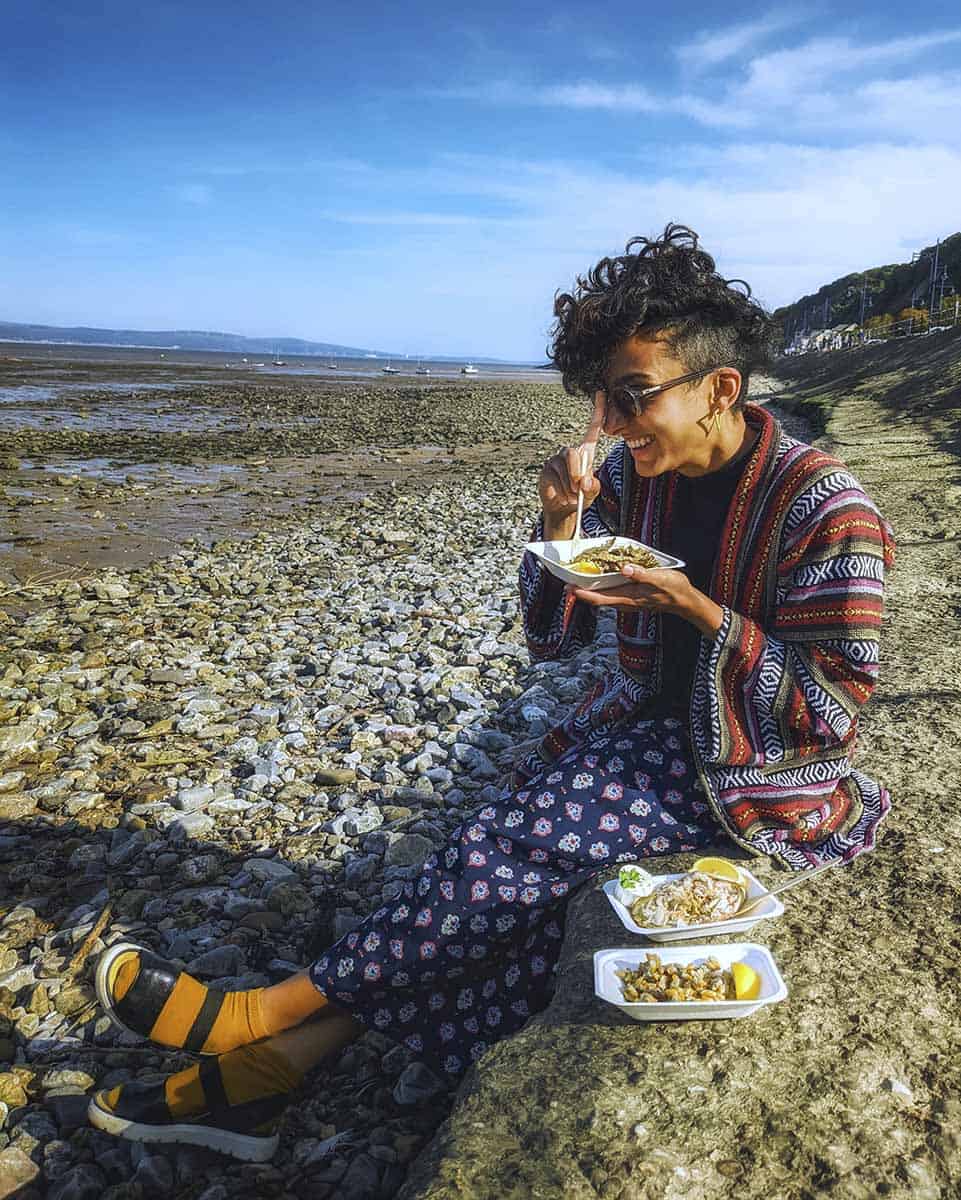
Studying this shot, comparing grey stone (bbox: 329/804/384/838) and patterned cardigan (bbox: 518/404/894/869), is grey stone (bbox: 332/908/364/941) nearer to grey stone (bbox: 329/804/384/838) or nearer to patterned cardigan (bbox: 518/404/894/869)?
grey stone (bbox: 329/804/384/838)

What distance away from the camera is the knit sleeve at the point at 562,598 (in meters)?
3.50

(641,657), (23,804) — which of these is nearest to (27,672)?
(23,804)

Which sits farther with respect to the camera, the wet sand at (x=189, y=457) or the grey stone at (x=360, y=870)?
the wet sand at (x=189, y=457)

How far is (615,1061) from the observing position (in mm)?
2189

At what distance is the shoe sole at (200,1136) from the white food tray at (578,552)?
1928mm

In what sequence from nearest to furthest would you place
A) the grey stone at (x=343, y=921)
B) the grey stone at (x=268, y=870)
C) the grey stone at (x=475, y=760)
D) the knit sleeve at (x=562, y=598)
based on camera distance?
the knit sleeve at (x=562, y=598) → the grey stone at (x=343, y=921) → the grey stone at (x=268, y=870) → the grey stone at (x=475, y=760)

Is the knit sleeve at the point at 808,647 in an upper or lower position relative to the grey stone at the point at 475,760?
upper

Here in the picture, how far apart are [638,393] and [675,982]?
1.75 metres

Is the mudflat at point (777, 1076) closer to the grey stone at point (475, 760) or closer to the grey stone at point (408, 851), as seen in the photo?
the grey stone at point (408, 851)

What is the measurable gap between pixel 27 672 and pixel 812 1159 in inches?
244

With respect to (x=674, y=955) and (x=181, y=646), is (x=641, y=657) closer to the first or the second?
(x=674, y=955)

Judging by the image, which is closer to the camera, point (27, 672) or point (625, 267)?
point (625, 267)

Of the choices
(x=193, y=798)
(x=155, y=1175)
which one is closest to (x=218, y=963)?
(x=155, y=1175)

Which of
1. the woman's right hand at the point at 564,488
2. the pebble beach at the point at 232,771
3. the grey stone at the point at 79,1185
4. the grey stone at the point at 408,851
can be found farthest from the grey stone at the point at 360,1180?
the woman's right hand at the point at 564,488
